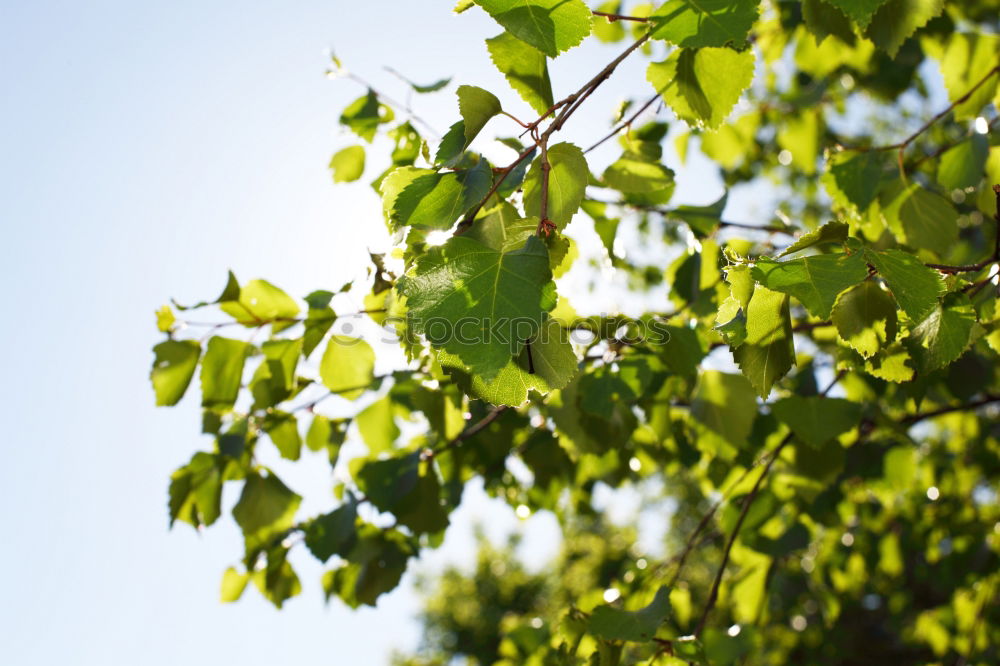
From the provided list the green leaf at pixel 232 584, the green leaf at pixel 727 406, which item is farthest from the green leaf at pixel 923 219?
the green leaf at pixel 232 584

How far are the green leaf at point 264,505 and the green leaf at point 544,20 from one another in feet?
4.50

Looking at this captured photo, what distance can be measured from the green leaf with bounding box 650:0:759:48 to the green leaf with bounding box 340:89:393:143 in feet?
A: 2.98

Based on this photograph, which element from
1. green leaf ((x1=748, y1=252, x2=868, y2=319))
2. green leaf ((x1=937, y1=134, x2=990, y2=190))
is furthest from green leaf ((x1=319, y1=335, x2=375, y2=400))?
green leaf ((x1=937, y1=134, x2=990, y2=190))

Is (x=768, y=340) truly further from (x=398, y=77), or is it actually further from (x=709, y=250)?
(x=398, y=77)

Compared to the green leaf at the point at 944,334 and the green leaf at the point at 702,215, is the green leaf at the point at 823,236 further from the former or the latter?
the green leaf at the point at 702,215

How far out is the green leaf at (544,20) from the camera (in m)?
0.97

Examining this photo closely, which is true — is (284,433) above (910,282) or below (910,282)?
above

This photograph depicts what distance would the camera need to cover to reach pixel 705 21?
1.03 meters

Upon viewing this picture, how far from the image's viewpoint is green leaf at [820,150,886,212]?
5.53ft

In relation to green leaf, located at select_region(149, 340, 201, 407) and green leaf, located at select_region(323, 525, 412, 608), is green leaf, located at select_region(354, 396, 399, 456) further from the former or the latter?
green leaf, located at select_region(149, 340, 201, 407)

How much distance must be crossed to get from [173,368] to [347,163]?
0.70m

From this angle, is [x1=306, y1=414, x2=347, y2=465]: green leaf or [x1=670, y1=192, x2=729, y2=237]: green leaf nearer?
[x1=670, y1=192, x2=729, y2=237]: green leaf

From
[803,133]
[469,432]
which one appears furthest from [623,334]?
[803,133]

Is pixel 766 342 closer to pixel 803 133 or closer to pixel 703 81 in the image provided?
pixel 703 81
